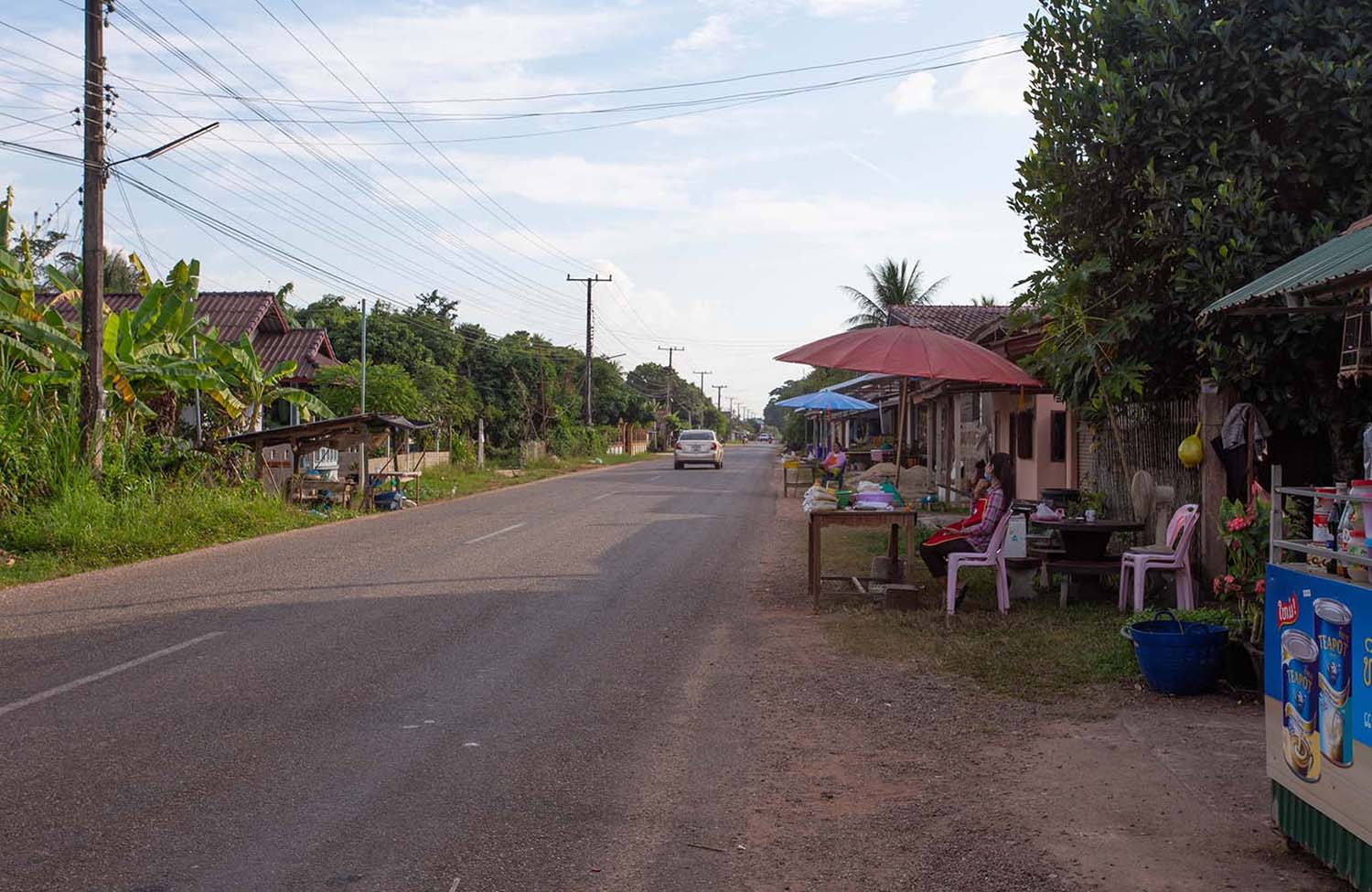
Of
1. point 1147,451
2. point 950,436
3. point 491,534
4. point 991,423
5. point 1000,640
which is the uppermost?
point 991,423

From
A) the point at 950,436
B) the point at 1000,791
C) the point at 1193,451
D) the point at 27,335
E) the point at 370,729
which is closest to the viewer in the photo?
the point at 1000,791

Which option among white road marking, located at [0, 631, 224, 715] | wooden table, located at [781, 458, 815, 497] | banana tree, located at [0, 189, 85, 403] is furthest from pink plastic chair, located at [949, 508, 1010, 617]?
wooden table, located at [781, 458, 815, 497]

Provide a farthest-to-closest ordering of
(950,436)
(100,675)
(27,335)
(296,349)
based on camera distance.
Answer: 1. (296,349)
2. (950,436)
3. (27,335)
4. (100,675)

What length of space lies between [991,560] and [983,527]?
0.29 metres

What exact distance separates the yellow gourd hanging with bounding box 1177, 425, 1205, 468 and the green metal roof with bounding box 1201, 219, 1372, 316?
4.67 m

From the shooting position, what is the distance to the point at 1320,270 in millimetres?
5129

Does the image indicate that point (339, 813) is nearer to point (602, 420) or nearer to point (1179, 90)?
point (1179, 90)

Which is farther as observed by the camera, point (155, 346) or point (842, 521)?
point (155, 346)

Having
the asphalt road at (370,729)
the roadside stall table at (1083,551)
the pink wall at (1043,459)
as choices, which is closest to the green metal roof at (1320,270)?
the asphalt road at (370,729)

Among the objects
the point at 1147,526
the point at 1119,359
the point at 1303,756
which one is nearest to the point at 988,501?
the point at 1119,359

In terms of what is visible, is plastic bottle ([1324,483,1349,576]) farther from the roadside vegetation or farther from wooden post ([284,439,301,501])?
wooden post ([284,439,301,501])

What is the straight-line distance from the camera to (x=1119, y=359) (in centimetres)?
1049

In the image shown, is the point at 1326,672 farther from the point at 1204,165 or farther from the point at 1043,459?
the point at 1043,459

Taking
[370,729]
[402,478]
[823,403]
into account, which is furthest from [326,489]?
[370,729]
